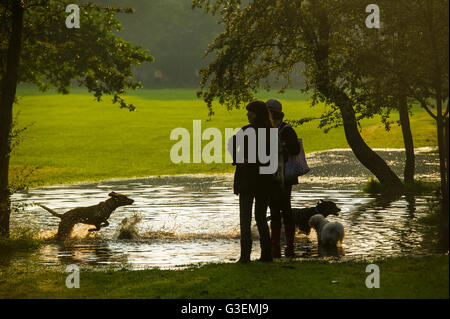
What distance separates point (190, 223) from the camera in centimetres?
1569

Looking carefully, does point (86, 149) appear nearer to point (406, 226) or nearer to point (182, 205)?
point (182, 205)

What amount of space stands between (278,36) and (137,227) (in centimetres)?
762

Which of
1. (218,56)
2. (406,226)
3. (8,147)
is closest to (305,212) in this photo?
(406,226)

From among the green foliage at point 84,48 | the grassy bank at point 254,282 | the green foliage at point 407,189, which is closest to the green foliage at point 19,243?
the grassy bank at point 254,282

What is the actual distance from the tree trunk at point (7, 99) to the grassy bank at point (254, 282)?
3685mm

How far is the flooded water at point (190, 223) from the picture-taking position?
1195 centimetres

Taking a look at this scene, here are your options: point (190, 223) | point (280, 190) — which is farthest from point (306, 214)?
point (280, 190)

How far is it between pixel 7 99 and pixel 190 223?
4439 millimetres

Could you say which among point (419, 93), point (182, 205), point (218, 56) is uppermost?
point (218, 56)

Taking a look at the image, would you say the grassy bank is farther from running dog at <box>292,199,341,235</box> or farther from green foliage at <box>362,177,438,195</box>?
green foliage at <box>362,177,438,195</box>

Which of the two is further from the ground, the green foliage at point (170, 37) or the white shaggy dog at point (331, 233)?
the green foliage at point (170, 37)

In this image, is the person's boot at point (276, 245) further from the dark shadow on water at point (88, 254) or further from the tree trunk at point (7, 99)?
the tree trunk at point (7, 99)

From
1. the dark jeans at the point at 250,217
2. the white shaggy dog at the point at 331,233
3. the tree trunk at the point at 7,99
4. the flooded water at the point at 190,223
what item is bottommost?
the flooded water at the point at 190,223
